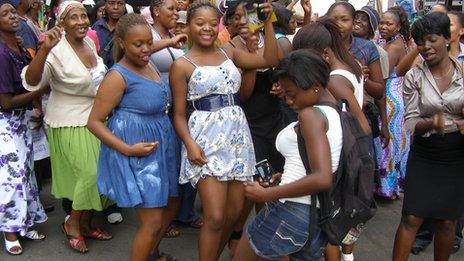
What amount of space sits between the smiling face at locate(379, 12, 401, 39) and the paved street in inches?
69.9

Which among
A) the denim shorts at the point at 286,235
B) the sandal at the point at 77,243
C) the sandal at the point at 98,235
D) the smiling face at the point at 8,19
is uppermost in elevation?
the smiling face at the point at 8,19

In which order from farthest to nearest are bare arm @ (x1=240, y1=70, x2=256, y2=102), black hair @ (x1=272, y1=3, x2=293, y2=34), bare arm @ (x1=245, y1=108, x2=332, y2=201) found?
black hair @ (x1=272, y1=3, x2=293, y2=34), bare arm @ (x1=240, y1=70, x2=256, y2=102), bare arm @ (x1=245, y1=108, x2=332, y2=201)

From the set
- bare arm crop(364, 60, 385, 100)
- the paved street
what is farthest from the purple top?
bare arm crop(364, 60, 385, 100)

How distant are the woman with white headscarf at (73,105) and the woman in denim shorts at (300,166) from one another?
175cm

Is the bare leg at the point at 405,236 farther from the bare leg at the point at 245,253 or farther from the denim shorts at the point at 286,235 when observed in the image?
the bare leg at the point at 245,253

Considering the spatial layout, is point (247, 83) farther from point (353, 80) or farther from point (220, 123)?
point (353, 80)

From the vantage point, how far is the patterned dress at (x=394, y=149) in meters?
5.12

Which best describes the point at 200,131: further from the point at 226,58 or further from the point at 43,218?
the point at 43,218

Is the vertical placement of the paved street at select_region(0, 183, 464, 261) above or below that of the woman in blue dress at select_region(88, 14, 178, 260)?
below

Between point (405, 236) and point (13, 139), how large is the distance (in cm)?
282

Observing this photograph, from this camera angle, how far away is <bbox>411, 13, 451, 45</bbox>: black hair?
332 centimetres

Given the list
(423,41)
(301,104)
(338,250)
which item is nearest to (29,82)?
(301,104)

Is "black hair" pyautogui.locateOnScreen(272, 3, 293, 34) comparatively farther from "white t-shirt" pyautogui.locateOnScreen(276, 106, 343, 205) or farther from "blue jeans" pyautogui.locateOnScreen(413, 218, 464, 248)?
"white t-shirt" pyautogui.locateOnScreen(276, 106, 343, 205)

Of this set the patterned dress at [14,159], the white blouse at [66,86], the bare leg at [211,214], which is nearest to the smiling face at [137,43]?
the white blouse at [66,86]
